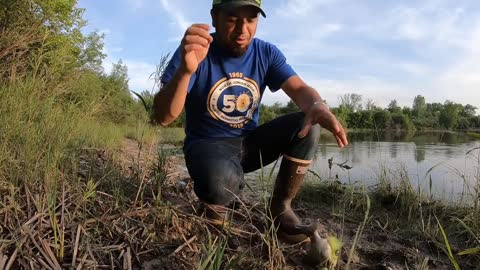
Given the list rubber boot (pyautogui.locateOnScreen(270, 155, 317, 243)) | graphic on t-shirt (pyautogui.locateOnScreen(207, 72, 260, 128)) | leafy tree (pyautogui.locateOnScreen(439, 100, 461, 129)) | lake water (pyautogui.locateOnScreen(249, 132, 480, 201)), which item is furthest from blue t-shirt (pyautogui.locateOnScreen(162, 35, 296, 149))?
leafy tree (pyautogui.locateOnScreen(439, 100, 461, 129))

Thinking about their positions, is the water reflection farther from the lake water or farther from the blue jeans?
the blue jeans

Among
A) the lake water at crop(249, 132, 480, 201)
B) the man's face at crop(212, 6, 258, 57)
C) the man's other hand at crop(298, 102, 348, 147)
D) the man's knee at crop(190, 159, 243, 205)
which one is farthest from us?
the lake water at crop(249, 132, 480, 201)

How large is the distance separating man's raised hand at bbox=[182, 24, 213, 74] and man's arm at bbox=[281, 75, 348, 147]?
71cm

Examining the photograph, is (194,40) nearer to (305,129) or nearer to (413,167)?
(305,129)

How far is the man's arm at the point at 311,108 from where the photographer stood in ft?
6.02

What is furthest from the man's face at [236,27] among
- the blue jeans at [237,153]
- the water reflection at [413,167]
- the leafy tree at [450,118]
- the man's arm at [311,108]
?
the leafy tree at [450,118]

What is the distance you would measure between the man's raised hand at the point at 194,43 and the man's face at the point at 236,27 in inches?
17.3

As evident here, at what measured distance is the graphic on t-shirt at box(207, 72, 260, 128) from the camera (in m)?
2.25

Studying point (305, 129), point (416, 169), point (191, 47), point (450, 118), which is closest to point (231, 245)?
point (305, 129)

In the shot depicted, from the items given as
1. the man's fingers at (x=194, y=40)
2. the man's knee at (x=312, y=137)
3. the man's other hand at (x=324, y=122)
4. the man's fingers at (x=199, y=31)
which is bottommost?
the man's knee at (x=312, y=137)

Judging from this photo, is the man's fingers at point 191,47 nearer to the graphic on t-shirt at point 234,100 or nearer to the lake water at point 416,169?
the graphic on t-shirt at point 234,100

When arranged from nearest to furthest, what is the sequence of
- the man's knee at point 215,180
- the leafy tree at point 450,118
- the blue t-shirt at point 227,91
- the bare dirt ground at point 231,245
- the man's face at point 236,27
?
the bare dirt ground at point 231,245, the man's knee at point 215,180, the man's face at point 236,27, the blue t-shirt at point 227,91, the leafy tree at point 450,118

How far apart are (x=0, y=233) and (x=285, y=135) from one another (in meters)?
1.53

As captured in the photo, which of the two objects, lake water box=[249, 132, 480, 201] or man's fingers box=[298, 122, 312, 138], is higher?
man's fingers box=[298, 122, 312, 138]
